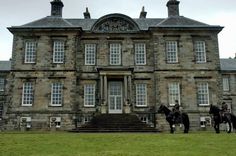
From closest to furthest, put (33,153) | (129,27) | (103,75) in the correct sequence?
(33,153) → (103,75) → (129,27)

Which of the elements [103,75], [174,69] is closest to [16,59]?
[103,75]

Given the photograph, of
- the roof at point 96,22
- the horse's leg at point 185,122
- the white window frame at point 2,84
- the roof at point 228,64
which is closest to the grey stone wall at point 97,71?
the roof at point 96,22

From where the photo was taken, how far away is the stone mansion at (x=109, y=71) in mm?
26281

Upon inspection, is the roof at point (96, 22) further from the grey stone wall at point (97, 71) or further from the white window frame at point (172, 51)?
the white window frame at point (172, 51)

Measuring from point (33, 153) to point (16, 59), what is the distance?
19.7 metres

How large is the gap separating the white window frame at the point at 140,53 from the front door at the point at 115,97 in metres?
2.64

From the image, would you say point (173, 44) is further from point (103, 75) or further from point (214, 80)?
point (103, 75)

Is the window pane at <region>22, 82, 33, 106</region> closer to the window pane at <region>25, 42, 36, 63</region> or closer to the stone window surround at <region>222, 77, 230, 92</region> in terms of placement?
the window pane at <region>25, 42, 36, 63</region>

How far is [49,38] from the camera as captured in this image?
27.8 m

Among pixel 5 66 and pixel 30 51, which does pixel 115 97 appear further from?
pixel 5 66

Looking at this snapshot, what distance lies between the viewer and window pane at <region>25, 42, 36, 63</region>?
27469mm

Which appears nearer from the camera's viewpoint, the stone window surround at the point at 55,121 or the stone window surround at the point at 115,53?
the stone window surround at the point at 55,121


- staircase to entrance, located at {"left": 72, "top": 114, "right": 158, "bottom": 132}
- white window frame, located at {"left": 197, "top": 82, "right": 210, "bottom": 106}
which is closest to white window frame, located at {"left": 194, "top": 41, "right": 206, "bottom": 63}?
white window frame, located at {"left": 197, "top": 82, "right": 210, "bottom": 106}

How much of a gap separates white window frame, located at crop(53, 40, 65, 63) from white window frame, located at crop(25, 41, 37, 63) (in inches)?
70.1
